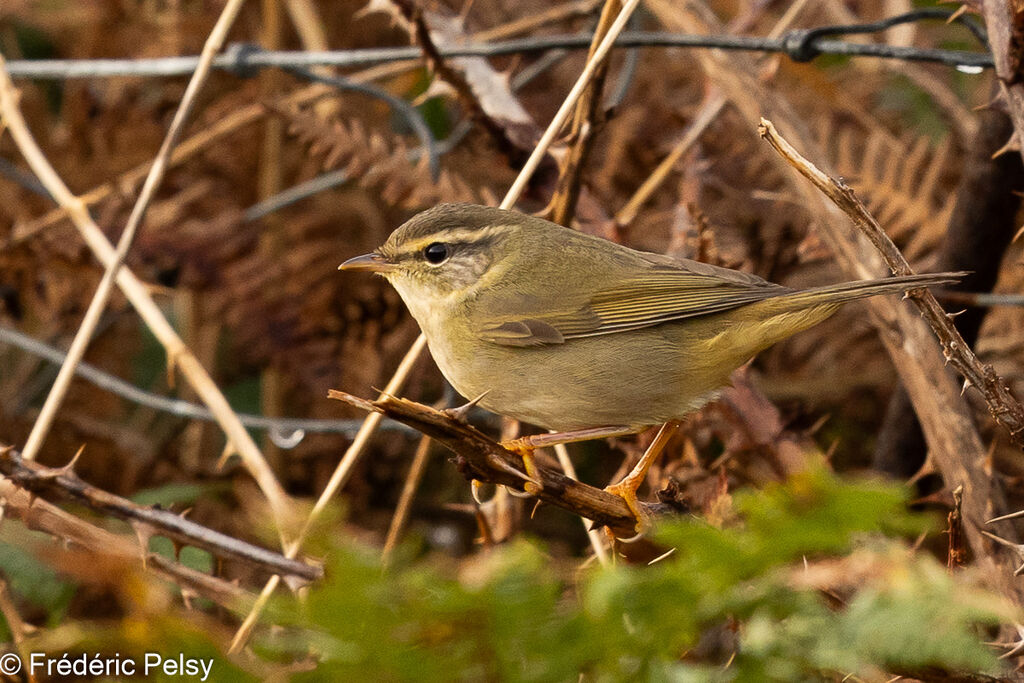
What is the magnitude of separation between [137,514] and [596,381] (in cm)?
116

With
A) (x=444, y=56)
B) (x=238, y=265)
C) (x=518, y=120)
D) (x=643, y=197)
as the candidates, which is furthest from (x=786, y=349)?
(x=238, y=265)

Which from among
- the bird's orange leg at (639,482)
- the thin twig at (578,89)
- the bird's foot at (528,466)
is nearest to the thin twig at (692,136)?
the thin twig at (578,89)

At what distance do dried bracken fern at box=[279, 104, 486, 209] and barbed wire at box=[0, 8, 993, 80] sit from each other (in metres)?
0.25

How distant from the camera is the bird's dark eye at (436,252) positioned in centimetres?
297

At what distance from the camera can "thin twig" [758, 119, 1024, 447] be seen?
1.87 meters

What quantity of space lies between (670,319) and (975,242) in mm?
1262

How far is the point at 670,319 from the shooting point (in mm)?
2607

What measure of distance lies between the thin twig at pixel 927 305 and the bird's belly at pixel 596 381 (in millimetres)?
692

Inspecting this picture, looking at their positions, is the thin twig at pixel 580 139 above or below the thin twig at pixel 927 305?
above

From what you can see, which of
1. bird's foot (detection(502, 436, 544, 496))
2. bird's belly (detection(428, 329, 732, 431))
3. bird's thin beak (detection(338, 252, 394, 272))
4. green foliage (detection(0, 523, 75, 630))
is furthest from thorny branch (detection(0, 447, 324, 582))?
bird's thin beak (detection(338, 252, 394, 272))

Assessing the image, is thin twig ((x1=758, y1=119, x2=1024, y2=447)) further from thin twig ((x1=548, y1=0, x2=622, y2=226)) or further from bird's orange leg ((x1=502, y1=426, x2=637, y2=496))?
thin twig ((x1=548, y1=0, x2=622, y2=226))

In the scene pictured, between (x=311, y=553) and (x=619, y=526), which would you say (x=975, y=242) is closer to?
(x=619, y=526)

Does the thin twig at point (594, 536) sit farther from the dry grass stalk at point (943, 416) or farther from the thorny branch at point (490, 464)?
the dry grass stalk at point (943, 416)

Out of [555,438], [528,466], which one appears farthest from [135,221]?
[528,466]
